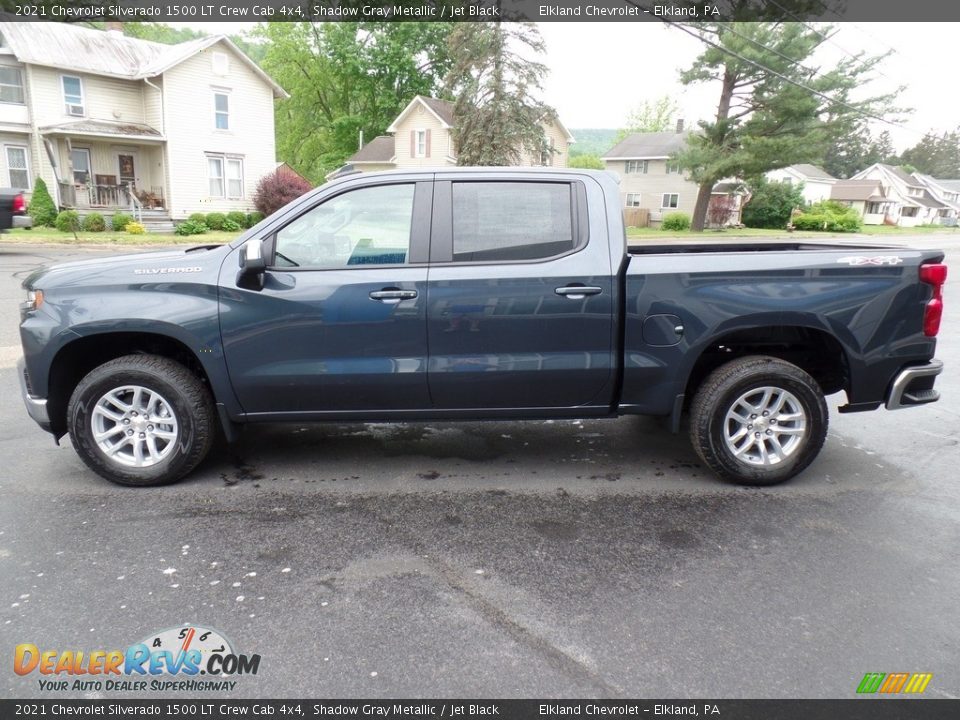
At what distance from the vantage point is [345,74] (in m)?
50.8

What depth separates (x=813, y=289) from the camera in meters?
4.34

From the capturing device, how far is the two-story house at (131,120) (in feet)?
93.9

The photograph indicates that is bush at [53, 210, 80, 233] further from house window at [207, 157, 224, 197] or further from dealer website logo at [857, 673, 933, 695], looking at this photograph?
dealer website logo at [857, 673, 933, 695]

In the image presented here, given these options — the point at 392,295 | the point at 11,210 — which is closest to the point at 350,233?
the point at 392,295

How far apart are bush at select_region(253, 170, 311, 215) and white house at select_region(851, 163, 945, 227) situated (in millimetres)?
70943

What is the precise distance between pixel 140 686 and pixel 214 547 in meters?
1.04

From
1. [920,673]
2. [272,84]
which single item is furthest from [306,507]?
[272,84]

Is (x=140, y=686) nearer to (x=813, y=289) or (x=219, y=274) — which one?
(x=219, y=274)

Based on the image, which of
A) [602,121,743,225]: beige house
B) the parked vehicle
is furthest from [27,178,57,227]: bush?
[602,121,743,225]: beige house

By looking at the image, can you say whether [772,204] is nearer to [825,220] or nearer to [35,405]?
[825,220]

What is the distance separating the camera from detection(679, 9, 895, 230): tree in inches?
1233

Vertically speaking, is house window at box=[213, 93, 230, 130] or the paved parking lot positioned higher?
house window at box=[213, 93, 230, 130]

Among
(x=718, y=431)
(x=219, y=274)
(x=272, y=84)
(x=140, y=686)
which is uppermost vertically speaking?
(x=272, y=84)
